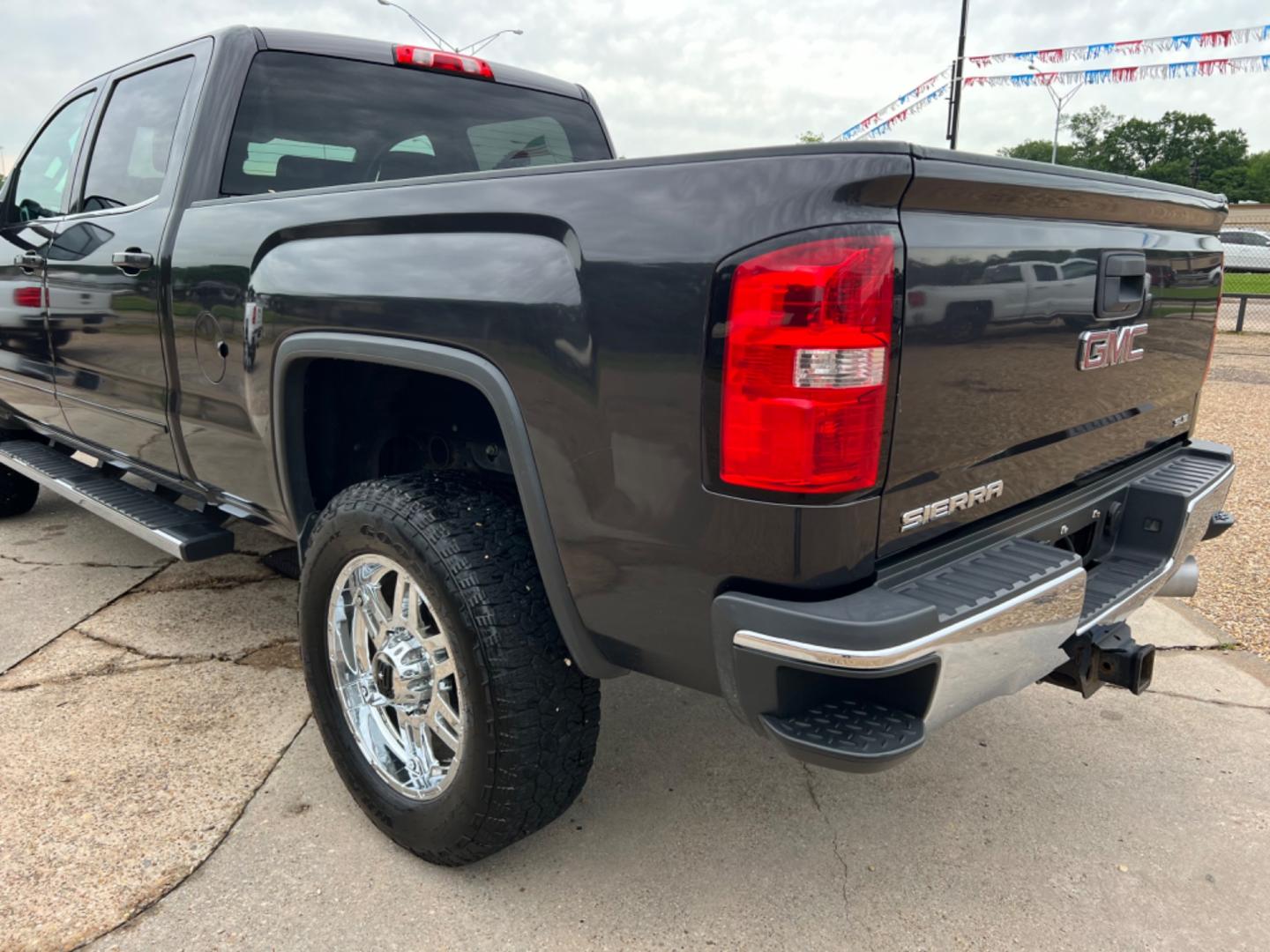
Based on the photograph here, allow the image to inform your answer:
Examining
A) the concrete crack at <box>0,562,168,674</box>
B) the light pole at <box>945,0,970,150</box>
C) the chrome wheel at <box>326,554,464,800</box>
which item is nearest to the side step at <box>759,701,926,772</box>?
the chrome wheel at <box>326,554,464,800</box>

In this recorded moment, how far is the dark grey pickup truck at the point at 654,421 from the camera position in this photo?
5.06ft

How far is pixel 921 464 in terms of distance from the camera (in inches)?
66.8

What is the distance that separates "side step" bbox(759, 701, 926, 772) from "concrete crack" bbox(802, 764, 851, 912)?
728 millimetres

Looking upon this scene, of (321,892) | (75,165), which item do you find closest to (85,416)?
(75,165)

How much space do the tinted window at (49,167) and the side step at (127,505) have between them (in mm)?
1035

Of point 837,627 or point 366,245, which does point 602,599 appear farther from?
point 366,245

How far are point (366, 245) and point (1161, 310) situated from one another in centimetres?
191

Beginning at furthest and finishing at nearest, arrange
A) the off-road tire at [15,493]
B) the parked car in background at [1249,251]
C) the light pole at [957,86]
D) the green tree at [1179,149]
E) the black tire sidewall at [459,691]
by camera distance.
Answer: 1. the green tree at [1179,149]
2. the parked car in background at [1249,251]
3. the light pole at [957,86]
4. the off-road tire at [15,493]
5. the black tire sidewall at [459,691]

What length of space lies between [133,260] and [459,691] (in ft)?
5.93

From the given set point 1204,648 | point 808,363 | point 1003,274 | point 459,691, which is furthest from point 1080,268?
point 1204,648

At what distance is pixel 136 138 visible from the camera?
3.32m

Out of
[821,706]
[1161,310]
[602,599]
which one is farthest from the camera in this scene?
[1161,310]

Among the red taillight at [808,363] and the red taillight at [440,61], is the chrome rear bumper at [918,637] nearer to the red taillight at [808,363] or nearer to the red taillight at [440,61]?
the red taillight at [808,363]

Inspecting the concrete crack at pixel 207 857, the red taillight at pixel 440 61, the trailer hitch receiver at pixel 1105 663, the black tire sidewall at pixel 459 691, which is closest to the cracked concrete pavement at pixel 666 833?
the concrete crack at pixel 207 857
